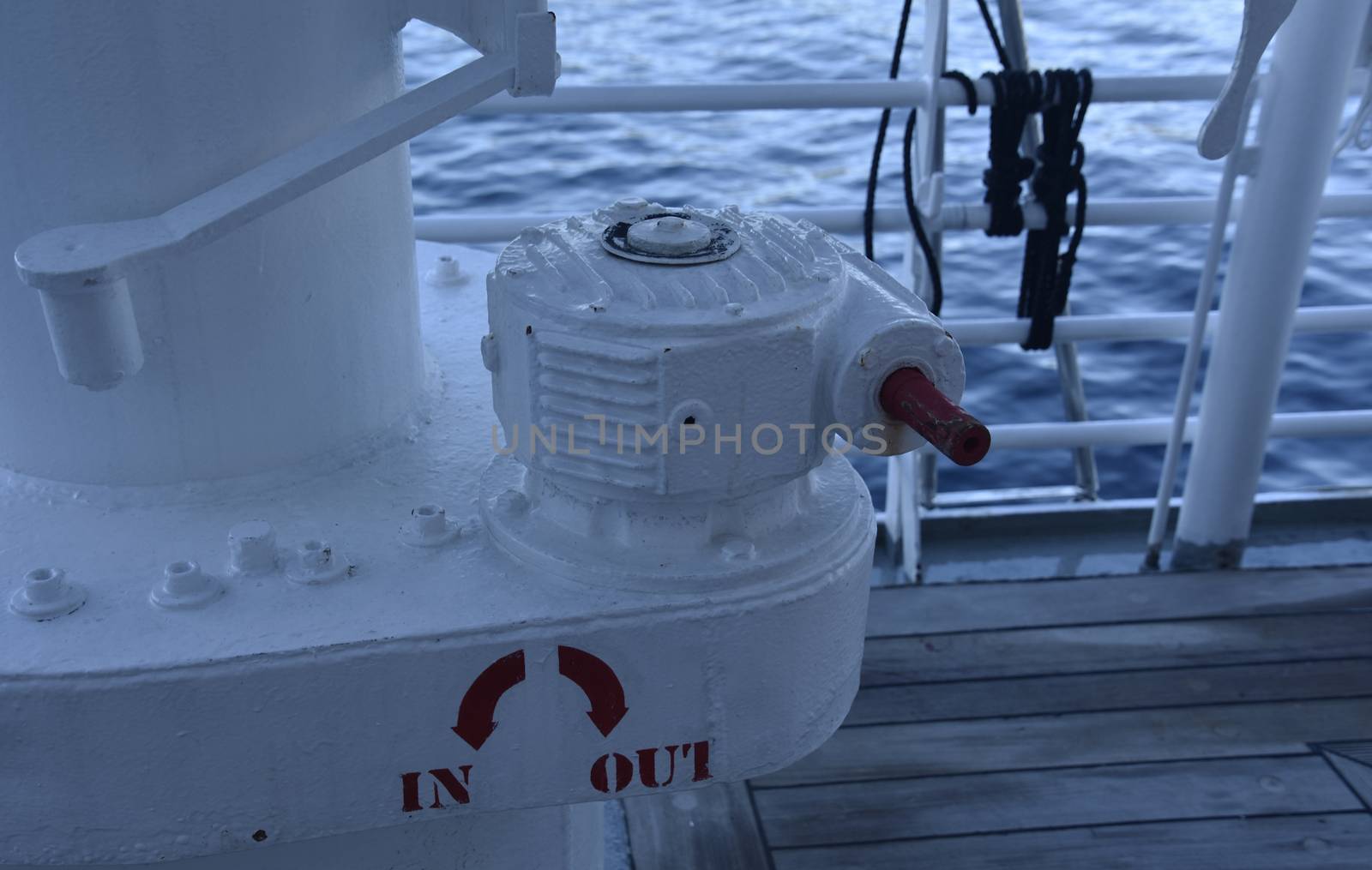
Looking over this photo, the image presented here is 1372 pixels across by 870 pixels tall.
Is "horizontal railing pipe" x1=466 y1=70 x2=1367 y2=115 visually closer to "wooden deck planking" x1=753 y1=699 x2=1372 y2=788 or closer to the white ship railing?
the white ship railing

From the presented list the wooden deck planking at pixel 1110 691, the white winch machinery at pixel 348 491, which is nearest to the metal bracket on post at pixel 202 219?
the white winch machinery at pixel 348 491

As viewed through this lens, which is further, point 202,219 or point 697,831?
point 697,831

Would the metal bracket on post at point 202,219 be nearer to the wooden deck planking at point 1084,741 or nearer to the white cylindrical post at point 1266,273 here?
the wooden deck planking at point 1084,741

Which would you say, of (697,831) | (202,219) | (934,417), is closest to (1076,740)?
(697,831)

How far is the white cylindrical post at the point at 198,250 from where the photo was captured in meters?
1.20

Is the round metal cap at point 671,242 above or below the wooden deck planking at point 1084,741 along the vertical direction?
above

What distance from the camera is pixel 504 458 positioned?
1454mm

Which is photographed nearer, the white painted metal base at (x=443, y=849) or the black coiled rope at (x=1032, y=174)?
the white painted metal base at (x=443, y=849)

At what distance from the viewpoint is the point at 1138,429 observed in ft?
8.93

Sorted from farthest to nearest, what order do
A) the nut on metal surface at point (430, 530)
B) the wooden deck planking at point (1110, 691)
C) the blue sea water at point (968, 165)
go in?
the blue sea water at point (968, 165)
the wooden deck planking at point (1110, 691)
the nut on metal surface at point (430, 530)

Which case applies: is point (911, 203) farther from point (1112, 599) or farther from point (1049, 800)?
point (1049, 800)

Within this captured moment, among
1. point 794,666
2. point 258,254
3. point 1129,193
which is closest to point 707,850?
point 794,666

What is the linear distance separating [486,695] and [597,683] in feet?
0.34

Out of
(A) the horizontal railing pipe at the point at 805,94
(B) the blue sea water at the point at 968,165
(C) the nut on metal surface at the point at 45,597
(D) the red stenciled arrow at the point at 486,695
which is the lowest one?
(B) the blue sea water at the point at 968,165
